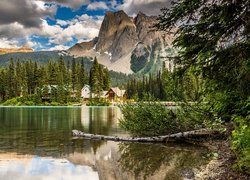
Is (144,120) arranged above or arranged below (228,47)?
below

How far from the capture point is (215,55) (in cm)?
936

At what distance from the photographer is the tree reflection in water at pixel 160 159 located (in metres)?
12.7

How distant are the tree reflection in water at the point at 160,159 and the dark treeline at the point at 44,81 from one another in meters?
94.9

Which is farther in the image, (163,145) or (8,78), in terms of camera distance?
(8,78)

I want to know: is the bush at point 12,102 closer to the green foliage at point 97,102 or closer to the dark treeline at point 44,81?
the dark treeline at point 44,81

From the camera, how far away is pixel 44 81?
118 meters

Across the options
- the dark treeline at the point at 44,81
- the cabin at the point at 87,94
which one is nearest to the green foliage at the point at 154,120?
the dark treeline at the point at 44,81

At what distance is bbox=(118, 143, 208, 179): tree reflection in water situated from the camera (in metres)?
12.7

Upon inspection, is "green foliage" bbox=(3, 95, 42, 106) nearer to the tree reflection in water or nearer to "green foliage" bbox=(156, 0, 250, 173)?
the tree reflection in water

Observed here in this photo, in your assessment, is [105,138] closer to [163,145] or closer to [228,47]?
[163,145]

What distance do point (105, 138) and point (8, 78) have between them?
10978 centimetres

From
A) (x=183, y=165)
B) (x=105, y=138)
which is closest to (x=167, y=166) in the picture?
(x=183, y=165)

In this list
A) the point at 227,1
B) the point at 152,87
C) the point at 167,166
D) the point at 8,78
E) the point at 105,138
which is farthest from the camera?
the point at 152,87

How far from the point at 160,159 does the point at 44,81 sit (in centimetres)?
10708
